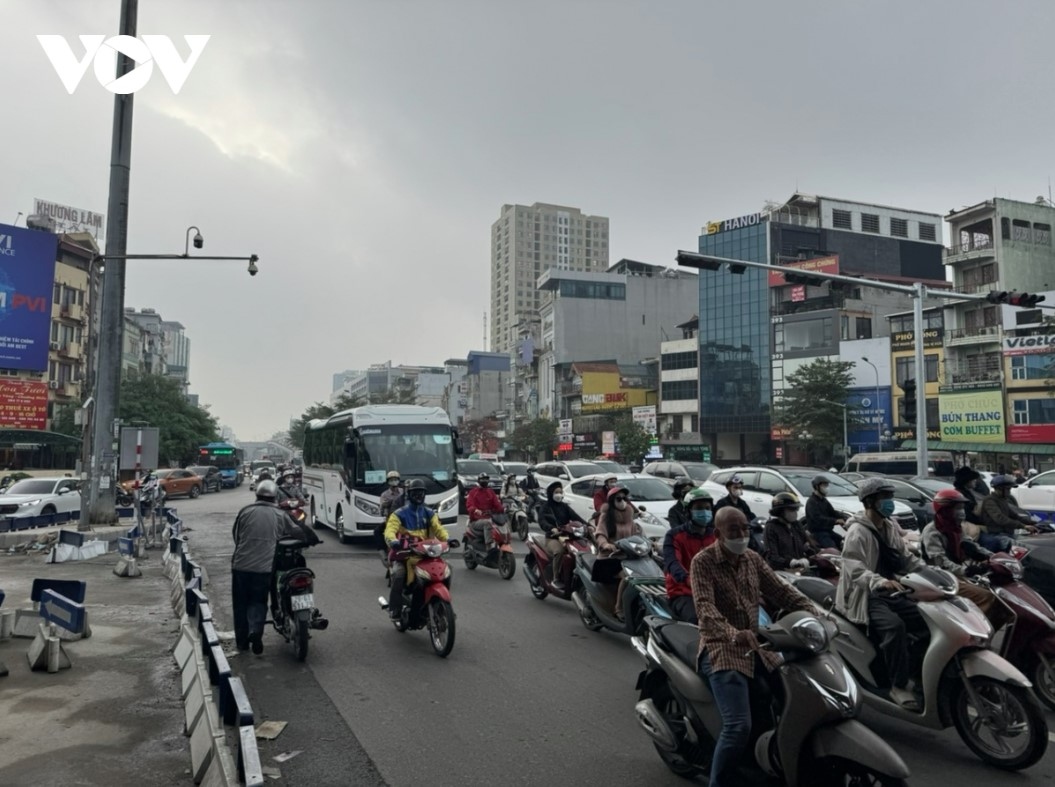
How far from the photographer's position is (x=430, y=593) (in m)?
7.61

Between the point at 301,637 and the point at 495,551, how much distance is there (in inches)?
223

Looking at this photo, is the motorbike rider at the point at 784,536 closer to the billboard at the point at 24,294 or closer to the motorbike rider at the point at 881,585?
the motorbike rider at the point at 881,585

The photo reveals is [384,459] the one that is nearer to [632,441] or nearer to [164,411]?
[164,411]

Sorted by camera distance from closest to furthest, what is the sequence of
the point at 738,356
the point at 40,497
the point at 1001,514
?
the point at 1001,514 → the point at 40,497 → the point at 738,356

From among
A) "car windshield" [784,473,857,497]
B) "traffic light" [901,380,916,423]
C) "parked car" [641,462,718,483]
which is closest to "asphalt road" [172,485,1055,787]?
"car windshield" [784,473,857,497]

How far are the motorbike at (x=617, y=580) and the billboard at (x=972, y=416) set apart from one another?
4406 centimetres

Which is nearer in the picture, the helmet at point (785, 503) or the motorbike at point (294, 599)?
the motorbike at point (294, 599)

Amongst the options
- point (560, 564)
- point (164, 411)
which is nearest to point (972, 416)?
point (560, 564)

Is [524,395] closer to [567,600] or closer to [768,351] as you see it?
[768,351]

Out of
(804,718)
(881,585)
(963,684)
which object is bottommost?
(963,684)

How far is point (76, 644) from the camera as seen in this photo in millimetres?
7836

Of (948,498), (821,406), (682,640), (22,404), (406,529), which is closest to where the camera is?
(682,640)

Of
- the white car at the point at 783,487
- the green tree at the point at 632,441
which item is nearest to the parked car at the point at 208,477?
the green tree at the point at 632,441

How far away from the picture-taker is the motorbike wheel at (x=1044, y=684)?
18.5 ft
